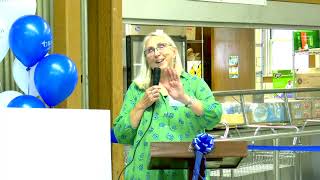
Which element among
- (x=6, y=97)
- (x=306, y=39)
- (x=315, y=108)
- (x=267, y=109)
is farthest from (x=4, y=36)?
(x=306, y=39)

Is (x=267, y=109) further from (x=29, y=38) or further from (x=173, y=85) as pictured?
(x=29, y=38)

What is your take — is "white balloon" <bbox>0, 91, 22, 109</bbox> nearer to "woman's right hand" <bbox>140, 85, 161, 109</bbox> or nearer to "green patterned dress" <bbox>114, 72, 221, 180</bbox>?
"green patterned dress" <bbox>114, 72, 221, 180</bbox>

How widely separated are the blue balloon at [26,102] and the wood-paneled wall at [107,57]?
148cm

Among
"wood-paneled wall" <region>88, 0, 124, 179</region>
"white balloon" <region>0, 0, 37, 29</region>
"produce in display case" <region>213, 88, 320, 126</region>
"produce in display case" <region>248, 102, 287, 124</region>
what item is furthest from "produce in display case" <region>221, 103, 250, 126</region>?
"white balloon" <region>0, 0, 37, 29</region>

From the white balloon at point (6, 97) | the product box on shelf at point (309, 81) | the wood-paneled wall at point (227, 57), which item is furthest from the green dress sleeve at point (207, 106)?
the wood-paneled wall at point (227, 57)

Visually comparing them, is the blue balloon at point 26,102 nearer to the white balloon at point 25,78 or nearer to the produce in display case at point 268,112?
the white balloon at point 25,78

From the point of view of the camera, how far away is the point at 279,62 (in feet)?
31.9

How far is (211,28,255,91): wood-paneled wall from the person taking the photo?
25.9 feet

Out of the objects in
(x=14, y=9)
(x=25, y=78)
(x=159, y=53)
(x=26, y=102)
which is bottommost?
(x=26, y=102)

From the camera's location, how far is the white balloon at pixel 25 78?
9.21 feet

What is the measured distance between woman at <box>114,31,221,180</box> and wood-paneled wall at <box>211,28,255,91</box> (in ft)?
17.1

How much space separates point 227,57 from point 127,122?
5.60 m

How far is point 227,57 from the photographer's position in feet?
26.4

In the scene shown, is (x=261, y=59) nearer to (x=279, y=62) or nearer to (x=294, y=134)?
(x=279, y=62)
